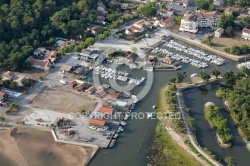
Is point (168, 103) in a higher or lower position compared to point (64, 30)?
lower

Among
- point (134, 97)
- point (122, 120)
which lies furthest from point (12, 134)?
point (134, 97)

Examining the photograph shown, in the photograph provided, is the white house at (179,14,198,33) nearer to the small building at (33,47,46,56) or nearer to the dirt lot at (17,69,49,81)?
the small building at (33,47,46,56)

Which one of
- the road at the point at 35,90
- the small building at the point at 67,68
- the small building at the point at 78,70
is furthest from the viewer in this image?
the small building at the point at 78,70

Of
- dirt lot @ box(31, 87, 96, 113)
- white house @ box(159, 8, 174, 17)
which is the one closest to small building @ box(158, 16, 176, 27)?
white house @ box(159, 8, 174, 17)

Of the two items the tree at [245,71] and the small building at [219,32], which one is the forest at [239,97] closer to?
the tree at [245,71]

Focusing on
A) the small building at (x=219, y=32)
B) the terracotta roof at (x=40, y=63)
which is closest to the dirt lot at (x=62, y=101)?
the terracotta roof at (x=40, y=63)

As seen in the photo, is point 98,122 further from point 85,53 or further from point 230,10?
point 230,10

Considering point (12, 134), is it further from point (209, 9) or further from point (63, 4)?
point (209, 9)
